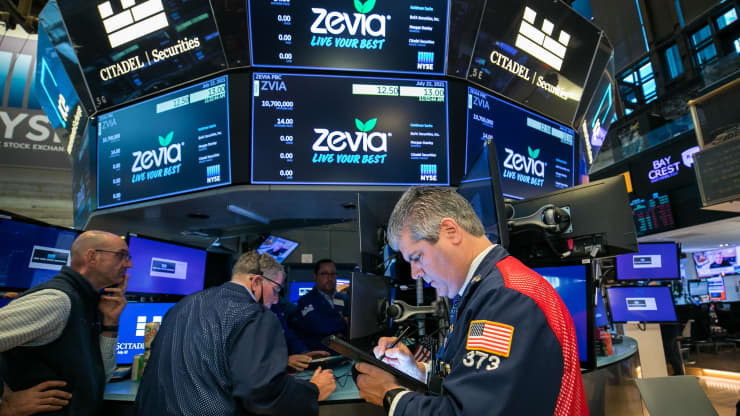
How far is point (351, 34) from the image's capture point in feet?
9.82

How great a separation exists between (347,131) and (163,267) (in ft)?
5.71

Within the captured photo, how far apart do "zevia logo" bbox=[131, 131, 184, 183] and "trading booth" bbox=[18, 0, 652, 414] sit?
10 millimetres

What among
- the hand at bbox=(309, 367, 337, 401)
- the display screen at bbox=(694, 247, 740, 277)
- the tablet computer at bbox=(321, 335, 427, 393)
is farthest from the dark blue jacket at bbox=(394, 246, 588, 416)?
the display screen at bbox=(694, 247, 740, 277)

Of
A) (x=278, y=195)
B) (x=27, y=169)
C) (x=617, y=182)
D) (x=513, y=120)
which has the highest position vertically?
(x=27, y=169)

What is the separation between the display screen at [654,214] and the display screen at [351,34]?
31.6 ft

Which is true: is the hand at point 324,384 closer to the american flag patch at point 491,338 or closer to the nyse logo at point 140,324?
the american flag patch at point 491,338

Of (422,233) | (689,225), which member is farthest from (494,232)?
(689,225)

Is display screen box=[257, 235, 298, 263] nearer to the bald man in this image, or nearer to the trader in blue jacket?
the trader in blue jacket

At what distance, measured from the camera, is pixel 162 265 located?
3174 millimetres

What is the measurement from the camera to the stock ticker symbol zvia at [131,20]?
3080mm

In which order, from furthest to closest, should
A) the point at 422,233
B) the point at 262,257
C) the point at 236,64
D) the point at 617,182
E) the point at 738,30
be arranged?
the point at 738,30 → the point at 236,64 → the point at 262,257 → the point at 617,182 → the point at 422,233

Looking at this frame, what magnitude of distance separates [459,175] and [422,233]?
190 cm

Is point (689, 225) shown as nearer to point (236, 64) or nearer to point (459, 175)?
point (459, 175)

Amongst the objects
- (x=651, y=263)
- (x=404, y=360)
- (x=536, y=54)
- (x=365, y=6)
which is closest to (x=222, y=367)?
(x=404, y=360)
